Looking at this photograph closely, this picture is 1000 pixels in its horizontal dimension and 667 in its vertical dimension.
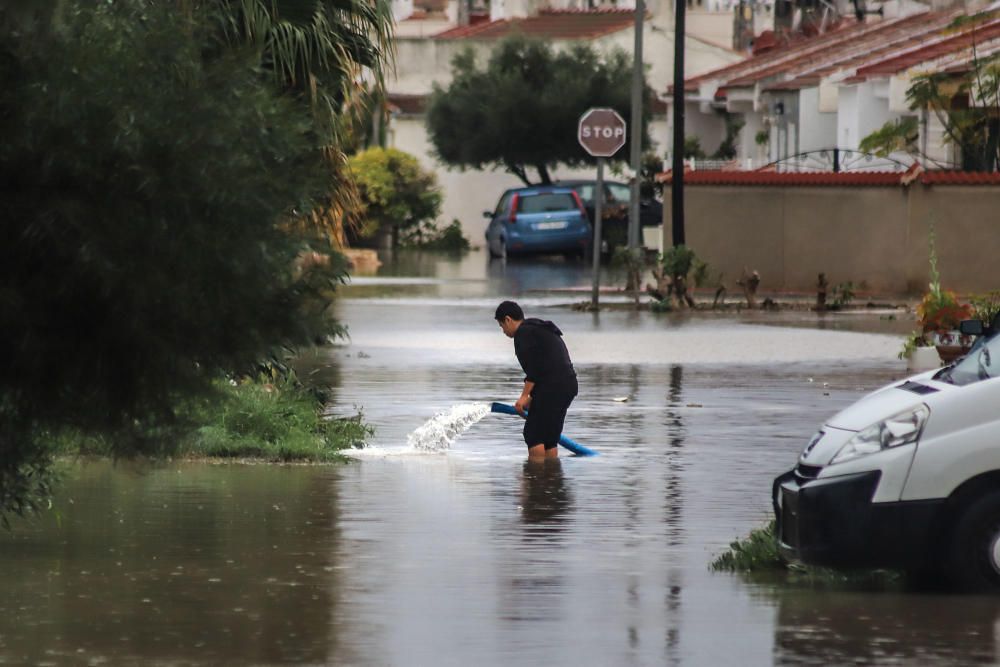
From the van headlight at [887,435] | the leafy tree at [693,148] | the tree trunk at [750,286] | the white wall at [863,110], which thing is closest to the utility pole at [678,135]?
the tree trunk at [750,286]

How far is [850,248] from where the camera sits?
37812 millimetres

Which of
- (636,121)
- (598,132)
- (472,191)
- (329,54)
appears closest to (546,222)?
(472,191)

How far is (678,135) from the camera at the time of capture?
37.3m

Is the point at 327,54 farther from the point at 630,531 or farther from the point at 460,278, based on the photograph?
the point at 460,278

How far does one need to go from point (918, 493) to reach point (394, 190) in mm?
53350

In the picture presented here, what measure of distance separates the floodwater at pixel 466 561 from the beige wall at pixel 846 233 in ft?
55.5

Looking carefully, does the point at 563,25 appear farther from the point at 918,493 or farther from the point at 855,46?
the point at 918,493

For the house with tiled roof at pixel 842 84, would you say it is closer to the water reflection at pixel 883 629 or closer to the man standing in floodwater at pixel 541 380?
the man standing in floodwater at pixel 541 380

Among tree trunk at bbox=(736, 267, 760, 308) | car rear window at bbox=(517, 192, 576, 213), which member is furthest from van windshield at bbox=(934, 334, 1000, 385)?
car rear window at bbox=(517, 192, 576, 213)

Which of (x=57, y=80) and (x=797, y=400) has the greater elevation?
(x=57, y=80)

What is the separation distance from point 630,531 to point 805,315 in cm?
2115

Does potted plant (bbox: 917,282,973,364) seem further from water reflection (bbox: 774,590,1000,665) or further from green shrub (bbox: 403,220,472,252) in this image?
green shrub (bbox: 403,220,472,252)

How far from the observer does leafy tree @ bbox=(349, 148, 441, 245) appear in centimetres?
6241

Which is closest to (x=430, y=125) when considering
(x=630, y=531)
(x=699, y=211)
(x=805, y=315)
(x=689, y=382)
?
(x=699, y=211)
